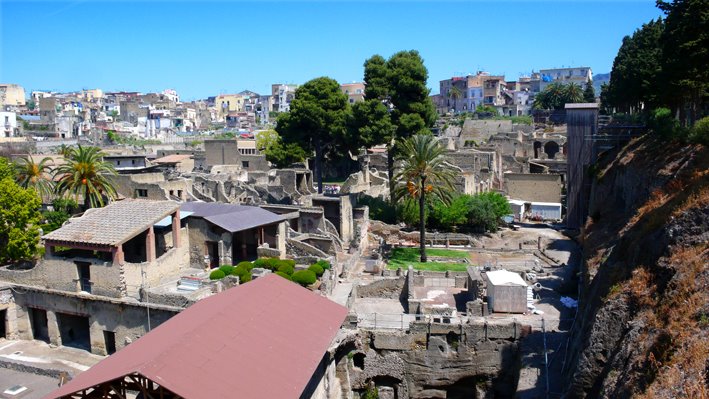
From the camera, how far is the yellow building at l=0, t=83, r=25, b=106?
448 feet

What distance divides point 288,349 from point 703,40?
24.4 meters

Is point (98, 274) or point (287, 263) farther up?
point (98, 274)

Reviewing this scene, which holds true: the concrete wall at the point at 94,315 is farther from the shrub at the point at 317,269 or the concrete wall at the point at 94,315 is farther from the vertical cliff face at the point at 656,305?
the vertical cliff face at the point at 656,305

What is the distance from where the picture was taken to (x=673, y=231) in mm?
15711

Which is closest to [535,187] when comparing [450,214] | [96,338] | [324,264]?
[450,214]

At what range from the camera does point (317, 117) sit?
50.5 meters

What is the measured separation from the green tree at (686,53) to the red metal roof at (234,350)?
2177 centimetres

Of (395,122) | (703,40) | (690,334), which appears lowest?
(690,334)

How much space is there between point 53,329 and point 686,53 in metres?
32.7

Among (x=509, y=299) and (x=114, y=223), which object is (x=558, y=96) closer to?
(x=509, y=299)

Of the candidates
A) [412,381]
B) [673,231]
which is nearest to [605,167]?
[412,381]

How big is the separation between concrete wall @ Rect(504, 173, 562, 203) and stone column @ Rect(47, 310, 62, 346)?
37.8 m

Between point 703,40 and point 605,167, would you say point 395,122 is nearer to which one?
point 605,167

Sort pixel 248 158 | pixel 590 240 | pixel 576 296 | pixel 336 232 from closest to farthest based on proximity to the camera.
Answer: pixel 576 296, pixel 590 240, pixel 336 232, pixel 248 158
